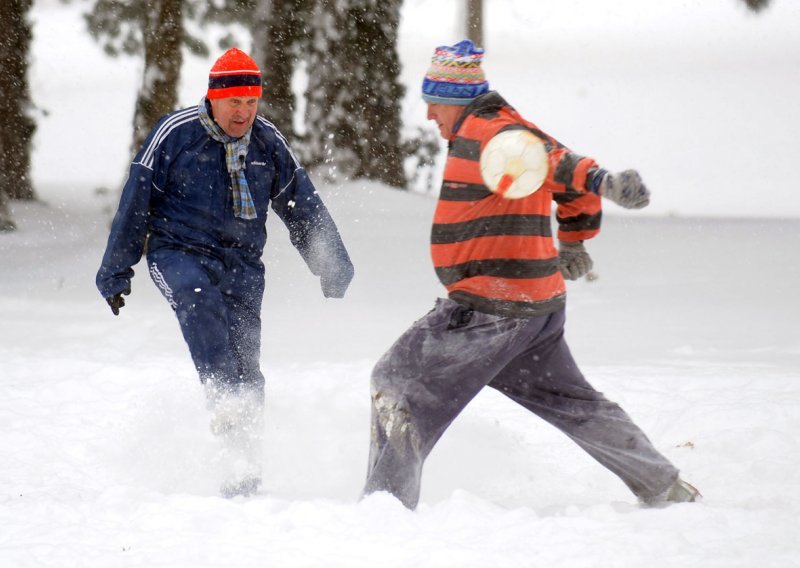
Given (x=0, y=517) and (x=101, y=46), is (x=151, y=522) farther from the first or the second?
(x=101, y=46)

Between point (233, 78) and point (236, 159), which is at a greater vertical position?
point (233, 78)

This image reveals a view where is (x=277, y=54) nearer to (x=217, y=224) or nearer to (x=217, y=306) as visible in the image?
(x=217, y=224)

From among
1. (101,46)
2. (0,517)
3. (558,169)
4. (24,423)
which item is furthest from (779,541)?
(101,46)

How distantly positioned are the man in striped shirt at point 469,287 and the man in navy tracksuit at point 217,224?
935 millimetres

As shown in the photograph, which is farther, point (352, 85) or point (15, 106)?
point (15, 106)

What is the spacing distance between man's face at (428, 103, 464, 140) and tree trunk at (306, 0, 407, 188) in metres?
10.9

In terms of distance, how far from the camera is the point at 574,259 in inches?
152

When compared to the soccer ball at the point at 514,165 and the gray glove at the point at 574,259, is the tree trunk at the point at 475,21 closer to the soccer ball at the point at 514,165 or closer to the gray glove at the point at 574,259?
the gray glove at the point at 574,259

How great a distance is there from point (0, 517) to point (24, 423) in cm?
194

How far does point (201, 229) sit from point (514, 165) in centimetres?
162

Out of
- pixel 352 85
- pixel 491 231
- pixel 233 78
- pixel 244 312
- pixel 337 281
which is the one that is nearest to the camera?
pixel 491 231

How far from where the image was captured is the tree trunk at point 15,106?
14.1m

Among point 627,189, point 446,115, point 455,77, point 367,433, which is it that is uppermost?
point 455,77

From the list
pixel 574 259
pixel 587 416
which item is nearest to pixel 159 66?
pixel 574 259
